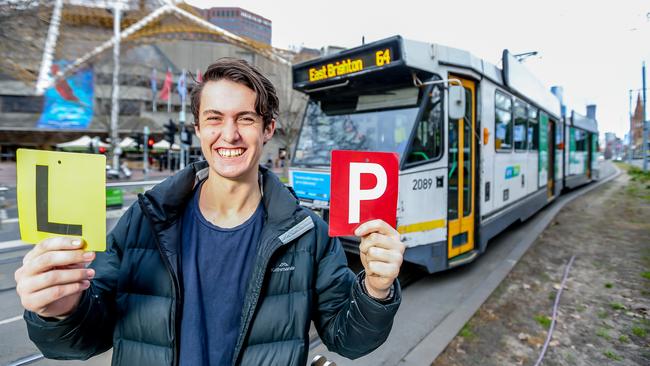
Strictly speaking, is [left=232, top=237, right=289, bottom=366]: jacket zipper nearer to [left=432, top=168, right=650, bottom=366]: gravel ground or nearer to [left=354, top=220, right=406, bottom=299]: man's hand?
[left=354, top=220, right=406, bottom=299]: man's hand

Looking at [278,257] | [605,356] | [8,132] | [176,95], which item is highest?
[176,95]

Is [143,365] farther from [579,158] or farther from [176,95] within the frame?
[176,95]

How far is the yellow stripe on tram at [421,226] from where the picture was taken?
433cm

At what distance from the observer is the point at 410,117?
4570mm

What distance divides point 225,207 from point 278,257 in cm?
33

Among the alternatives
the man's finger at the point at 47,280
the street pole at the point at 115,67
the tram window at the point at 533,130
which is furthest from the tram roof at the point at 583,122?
the street pole at the point at 115,67

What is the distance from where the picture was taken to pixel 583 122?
1568 cm

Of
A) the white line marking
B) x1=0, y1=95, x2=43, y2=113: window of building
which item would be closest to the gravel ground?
the white line marking

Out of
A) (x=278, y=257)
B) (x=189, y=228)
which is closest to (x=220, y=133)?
(x=189, y=228)

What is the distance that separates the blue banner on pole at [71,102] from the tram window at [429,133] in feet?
67.4

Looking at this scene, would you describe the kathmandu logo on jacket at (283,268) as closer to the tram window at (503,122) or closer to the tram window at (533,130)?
the tram window at (503,122)

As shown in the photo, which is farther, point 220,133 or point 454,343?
point 454,343

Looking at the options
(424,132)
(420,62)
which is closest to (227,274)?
(424,132)

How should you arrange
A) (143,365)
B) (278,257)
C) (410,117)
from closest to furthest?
(143,365)
(278,257)
(410,117)
